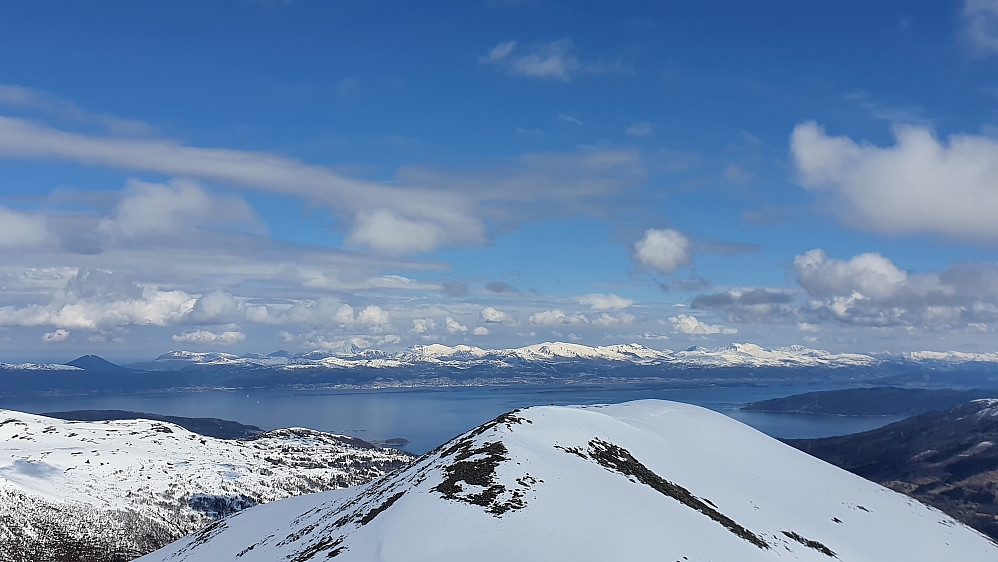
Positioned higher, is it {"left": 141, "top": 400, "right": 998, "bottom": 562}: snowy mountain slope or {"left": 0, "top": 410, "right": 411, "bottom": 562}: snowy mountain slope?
{"left": 141, "top": 400, "right": 998, "bottom": 562}: snowy mountain slope

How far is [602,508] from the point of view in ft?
122

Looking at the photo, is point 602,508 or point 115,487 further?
point 115,487

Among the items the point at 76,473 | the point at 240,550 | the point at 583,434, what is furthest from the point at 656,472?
the point at 76,473

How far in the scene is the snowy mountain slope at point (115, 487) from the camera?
101m

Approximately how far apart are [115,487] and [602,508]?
132 m

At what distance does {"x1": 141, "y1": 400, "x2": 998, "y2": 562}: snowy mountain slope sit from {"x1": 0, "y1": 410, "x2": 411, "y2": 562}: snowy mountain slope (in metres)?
55.6

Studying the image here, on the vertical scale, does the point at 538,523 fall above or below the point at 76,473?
above

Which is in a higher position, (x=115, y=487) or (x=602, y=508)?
(x=602, y=508)

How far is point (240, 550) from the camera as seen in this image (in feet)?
162

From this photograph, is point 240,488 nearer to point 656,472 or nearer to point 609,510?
point 656,472

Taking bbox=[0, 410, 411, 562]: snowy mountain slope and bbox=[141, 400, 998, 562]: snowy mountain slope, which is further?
bbox=[0, 410, 411, 562]: snowy mountain slope

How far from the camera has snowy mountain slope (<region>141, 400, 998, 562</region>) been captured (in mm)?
31547

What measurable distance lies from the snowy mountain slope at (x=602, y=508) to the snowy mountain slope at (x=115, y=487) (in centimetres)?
5561

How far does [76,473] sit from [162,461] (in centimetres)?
2681
